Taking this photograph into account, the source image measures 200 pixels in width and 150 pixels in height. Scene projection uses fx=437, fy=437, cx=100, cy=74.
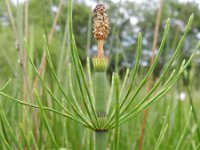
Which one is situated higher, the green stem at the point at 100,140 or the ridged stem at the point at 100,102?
the ridged stem at the point at 100,102

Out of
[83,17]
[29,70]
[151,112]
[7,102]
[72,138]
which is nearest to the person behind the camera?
[29,70]

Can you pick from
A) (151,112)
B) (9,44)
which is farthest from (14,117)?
(9,44)

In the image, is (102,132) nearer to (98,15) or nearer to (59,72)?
(98,15)

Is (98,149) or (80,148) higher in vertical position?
(98,149)

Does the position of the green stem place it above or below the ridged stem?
below

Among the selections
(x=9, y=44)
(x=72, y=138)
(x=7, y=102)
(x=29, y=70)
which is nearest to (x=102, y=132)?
(x=29, y=70)

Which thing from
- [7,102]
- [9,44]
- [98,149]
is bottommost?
[9,44]

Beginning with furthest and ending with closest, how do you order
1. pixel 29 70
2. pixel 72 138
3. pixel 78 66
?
pixel 72 138, pixel 29 70, pixel 78 66

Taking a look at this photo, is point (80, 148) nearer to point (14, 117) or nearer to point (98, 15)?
point (14, 117)

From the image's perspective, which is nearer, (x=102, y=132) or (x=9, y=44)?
(x=102, y=132)
